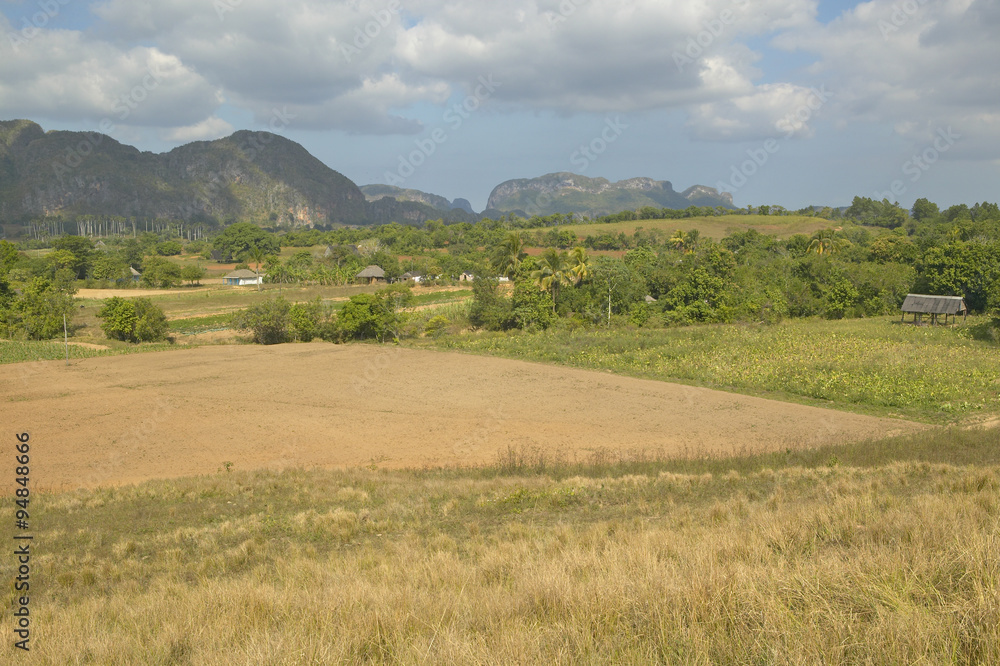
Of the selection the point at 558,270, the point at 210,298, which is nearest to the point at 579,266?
the point at 558,270

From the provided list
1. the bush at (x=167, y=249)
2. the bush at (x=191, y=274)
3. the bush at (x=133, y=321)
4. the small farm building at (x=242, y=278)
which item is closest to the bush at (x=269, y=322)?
the bush at (x=133, y=321)

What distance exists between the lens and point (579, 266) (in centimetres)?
4822

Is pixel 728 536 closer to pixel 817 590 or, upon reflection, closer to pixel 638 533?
pixel 638 533

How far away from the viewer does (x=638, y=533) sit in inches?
290

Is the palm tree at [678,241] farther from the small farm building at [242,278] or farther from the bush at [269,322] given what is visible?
the small farm building at [242,278]

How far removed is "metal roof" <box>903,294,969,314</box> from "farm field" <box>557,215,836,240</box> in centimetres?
6172

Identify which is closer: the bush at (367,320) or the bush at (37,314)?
the bush at (367,320)

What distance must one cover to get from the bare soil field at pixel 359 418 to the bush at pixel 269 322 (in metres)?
8.56

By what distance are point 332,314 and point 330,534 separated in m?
35.8

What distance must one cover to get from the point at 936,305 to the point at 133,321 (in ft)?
166

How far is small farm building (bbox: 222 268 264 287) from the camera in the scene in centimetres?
8719

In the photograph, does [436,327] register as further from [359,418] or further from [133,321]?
[359,418]

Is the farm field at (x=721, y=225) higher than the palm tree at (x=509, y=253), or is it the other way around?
the farm field at (x=721, y=225)

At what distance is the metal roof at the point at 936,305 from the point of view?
3903 cm
